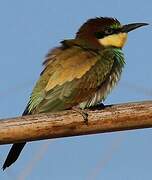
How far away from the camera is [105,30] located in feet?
12.7

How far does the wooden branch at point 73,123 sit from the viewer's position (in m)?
2.05

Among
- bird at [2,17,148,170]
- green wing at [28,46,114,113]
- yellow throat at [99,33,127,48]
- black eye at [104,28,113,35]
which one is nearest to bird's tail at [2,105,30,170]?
bird at [2,17,148,170]

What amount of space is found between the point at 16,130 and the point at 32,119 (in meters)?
0.07

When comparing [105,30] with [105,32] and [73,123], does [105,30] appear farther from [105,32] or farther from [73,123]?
[73,123]

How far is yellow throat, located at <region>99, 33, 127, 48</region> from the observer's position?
3.76 meters

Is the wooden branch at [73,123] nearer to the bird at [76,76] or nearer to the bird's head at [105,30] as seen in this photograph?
the bird at [76,76]

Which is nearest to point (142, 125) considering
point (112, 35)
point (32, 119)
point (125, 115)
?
point (125, 115)

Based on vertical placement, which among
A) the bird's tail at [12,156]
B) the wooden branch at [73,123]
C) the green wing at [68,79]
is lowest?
the wooden branch at [73,123]

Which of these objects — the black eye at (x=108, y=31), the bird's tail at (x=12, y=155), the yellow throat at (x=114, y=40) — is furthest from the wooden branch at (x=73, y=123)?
the black eye at (x=108, y=31)

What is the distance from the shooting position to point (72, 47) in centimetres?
351

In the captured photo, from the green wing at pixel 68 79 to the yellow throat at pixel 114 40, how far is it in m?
0.31

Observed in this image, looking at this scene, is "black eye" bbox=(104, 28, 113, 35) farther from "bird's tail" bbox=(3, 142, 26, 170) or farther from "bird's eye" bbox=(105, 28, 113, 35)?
"bird's tail" bbox=(3, 142, 26, 170)

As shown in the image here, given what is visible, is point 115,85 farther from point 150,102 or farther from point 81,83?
point 150,102

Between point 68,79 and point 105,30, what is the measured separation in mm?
832
